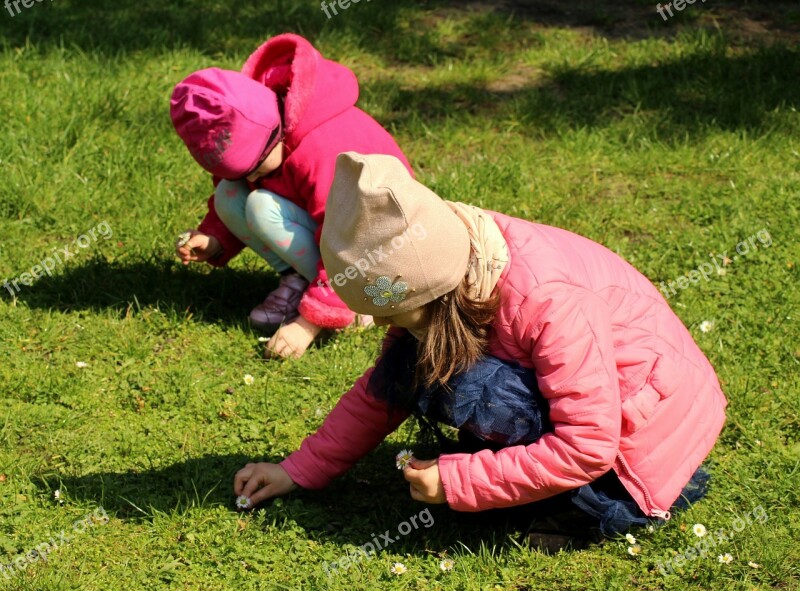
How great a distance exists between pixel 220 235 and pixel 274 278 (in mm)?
312

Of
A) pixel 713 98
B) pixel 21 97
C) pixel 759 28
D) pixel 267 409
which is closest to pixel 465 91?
pixel 713 98

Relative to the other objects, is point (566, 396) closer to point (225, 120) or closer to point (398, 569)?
point (398, 569)

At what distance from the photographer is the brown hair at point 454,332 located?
237 centimetres

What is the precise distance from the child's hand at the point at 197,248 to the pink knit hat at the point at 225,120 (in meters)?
0.36

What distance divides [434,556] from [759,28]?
4126 millimetres

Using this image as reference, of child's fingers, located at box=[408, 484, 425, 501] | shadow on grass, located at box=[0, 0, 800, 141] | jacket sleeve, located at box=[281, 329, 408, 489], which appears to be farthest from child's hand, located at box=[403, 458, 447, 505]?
shadow on grass, located at box=[0, 0, 800, 141]

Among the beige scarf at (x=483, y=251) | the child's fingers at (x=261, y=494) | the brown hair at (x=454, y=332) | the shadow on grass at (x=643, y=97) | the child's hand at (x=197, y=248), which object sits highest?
the beige scarf at (x=483, y=251)

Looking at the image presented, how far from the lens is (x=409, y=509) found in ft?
9.62

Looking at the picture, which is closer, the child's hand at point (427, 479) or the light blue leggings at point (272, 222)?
the child's hand at point (427, 479)

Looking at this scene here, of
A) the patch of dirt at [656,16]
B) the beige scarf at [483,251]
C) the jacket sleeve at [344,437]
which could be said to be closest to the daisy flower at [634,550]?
the jacket sleeve at [344,437]

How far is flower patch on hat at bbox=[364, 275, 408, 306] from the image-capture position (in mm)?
2256

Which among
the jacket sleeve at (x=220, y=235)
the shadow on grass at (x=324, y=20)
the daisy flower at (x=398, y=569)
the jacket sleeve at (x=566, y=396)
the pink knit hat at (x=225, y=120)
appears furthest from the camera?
the shadow on grass at (x=324, y=20)

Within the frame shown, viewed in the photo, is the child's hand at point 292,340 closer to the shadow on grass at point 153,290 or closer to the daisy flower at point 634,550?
the shadow on grass at point 153,290

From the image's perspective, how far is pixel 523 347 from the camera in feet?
8.06
